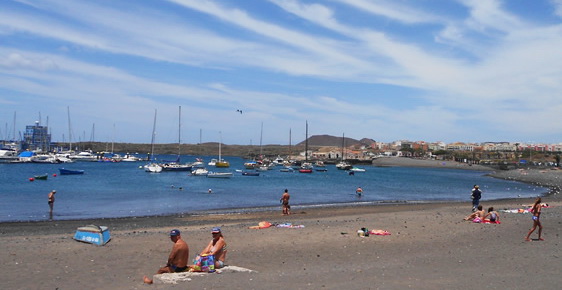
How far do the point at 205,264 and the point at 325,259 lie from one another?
3.83 metres

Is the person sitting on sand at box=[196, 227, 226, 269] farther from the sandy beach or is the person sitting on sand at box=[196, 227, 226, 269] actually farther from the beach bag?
the sandy beach

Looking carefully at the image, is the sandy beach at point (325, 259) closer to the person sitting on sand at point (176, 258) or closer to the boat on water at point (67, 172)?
the person sitting on sand at point (176, 258)

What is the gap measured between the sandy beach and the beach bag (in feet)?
1.33

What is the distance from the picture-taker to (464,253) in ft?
48.2

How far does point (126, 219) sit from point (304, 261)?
54.7 feet

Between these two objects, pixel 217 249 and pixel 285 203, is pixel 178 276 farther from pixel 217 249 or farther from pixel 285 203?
pixel 285 203

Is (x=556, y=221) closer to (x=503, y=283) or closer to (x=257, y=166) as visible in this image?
(x=503, y=283)

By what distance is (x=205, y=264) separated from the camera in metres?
11.9

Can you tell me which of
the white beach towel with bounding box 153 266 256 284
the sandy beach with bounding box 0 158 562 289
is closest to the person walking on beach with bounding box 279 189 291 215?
the sandy beach with bounding box 0 158 562 289

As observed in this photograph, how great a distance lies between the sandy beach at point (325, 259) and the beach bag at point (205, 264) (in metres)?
0.41

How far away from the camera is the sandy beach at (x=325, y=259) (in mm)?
11055

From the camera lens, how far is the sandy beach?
435 inches

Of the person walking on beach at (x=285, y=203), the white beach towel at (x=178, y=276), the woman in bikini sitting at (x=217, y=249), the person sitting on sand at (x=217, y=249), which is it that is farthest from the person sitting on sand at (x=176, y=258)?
the person walking on beach at (x=285, y=203)

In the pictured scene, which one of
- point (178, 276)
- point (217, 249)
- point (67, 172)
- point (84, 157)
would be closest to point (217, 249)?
point (217, 249)
